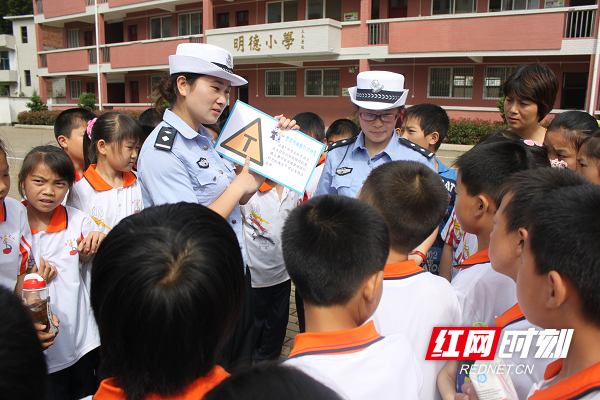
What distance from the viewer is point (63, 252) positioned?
7.15 ft

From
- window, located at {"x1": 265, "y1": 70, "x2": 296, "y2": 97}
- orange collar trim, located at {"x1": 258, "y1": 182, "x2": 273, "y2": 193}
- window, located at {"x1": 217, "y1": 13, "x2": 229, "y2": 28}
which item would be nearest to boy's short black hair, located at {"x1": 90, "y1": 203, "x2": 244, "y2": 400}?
orange collar trim, located at {"x1": 258, "y1": 182, "x2": 273, "y2": 193}

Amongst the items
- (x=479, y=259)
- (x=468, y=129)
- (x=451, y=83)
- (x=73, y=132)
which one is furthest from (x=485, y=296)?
(x=451, y=83)

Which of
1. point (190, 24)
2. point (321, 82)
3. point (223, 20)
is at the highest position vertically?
point (223, 20)

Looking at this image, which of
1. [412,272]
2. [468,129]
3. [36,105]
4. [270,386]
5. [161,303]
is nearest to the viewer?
[270,386]

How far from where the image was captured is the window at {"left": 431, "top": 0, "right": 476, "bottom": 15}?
16422 millimetres

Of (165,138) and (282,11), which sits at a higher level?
(282,11)

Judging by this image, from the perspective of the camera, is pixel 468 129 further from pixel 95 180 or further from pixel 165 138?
pixel 165 138

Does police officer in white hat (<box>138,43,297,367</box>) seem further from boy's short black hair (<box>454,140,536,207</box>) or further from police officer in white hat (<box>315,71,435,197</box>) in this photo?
boy's short black hair (<box>454,140,536,207</box>)

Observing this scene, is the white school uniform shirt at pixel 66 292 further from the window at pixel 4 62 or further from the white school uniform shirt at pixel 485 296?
the window at pixel 4 62

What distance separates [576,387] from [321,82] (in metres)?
19.1

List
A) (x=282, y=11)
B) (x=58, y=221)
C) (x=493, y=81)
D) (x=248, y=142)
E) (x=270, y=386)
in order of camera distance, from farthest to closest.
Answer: (x=282, y=11) < (x=493, y=81) < (x=248, y=142) < (x=58, y=221) < (x=270, y=386)

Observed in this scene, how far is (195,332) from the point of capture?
3.13 ft

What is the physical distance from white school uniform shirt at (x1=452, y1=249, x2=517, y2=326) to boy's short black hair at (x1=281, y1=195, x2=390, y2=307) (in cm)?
55

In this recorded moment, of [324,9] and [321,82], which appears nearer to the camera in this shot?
[324,9]
